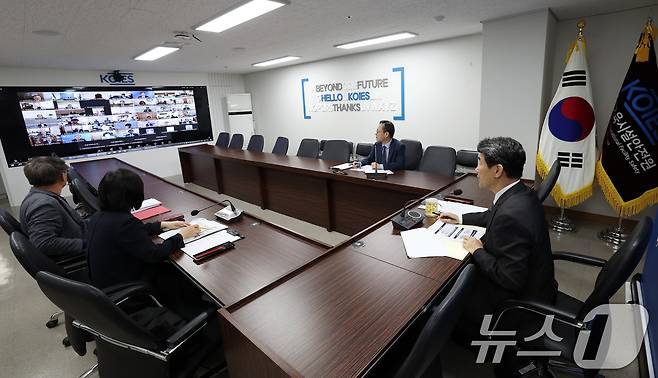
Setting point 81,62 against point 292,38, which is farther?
point 81,62

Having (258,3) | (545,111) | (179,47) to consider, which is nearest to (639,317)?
(545,111)

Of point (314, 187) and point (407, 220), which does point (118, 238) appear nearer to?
point (407, 220)

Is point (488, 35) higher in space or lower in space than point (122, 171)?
higher

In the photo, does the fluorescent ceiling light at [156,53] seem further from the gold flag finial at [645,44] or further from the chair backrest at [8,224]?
the gold flag finial at [645,44]

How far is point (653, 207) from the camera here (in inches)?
133

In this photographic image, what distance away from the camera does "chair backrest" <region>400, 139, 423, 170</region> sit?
155 inches

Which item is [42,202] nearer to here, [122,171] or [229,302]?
[122,171]

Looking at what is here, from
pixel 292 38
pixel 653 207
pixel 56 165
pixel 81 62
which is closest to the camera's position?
pixel 56 165

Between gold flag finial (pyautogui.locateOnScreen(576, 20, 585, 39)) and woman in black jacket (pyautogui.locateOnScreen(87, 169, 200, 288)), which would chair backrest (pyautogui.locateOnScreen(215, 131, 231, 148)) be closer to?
woman in black jacket (pyautogui.locateOnScreen(87, 169, 200, 288))

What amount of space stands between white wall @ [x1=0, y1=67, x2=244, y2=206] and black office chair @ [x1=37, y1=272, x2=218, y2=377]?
6.20 m

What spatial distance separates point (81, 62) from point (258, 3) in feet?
14.6

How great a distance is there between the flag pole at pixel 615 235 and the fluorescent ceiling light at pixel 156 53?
5821mm

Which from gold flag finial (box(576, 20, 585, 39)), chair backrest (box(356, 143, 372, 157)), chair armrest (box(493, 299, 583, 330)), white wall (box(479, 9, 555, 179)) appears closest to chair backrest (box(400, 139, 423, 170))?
white wall (box(479, 9, 555, 179))

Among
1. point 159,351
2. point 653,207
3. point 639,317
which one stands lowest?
point 639,317
